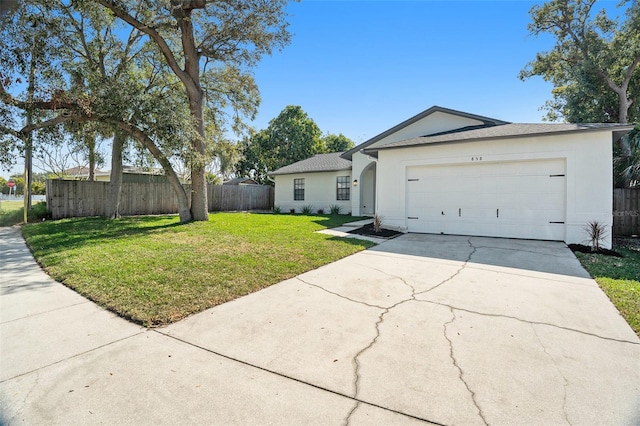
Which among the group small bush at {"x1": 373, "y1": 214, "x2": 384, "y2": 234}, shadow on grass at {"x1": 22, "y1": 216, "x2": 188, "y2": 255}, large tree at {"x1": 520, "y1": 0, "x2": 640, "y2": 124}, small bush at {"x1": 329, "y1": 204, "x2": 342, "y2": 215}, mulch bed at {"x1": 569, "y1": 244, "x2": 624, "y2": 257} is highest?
large tree at {"x1": 520, "y1": 0, "x2": 640, "y2": 124}

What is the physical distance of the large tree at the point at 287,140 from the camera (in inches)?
1235

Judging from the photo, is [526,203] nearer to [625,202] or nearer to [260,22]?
[625,202]

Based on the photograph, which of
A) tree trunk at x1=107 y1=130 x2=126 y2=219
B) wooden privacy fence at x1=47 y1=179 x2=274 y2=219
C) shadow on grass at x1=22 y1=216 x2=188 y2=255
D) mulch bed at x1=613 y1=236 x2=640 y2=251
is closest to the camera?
shadow on grass at x1=22 y1=216 x2=188 y2=255

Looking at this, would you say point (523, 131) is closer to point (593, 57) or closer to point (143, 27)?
point (593, 57)

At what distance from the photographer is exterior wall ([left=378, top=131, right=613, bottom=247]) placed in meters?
7.79

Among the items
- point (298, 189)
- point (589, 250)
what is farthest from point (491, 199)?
point (298, 189)

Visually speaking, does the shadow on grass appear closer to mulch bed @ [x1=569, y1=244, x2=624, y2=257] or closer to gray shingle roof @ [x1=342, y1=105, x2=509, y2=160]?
gray shingle roof @ [x1=342, y1=105, x2=509, y2=160]

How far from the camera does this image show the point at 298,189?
65.9ft

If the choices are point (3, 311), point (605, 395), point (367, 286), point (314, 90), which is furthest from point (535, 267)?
point (314, 90)

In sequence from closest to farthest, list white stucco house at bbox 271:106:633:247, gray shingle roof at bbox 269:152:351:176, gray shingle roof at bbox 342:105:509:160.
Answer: white stucco house at bbox 271:106:633:247 < gray shingle roof at bbox 342:105:509:160 < gray shingle roof at bbox 269:152:351:176

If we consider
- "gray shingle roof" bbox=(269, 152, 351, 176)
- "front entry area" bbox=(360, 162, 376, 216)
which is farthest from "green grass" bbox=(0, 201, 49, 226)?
"front entry area" bbox=(360, 162, 376, 216)

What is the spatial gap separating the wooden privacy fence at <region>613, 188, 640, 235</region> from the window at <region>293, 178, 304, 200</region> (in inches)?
594

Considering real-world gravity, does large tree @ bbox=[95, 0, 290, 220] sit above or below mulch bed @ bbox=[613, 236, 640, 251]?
above

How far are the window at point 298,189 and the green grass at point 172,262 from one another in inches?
415
